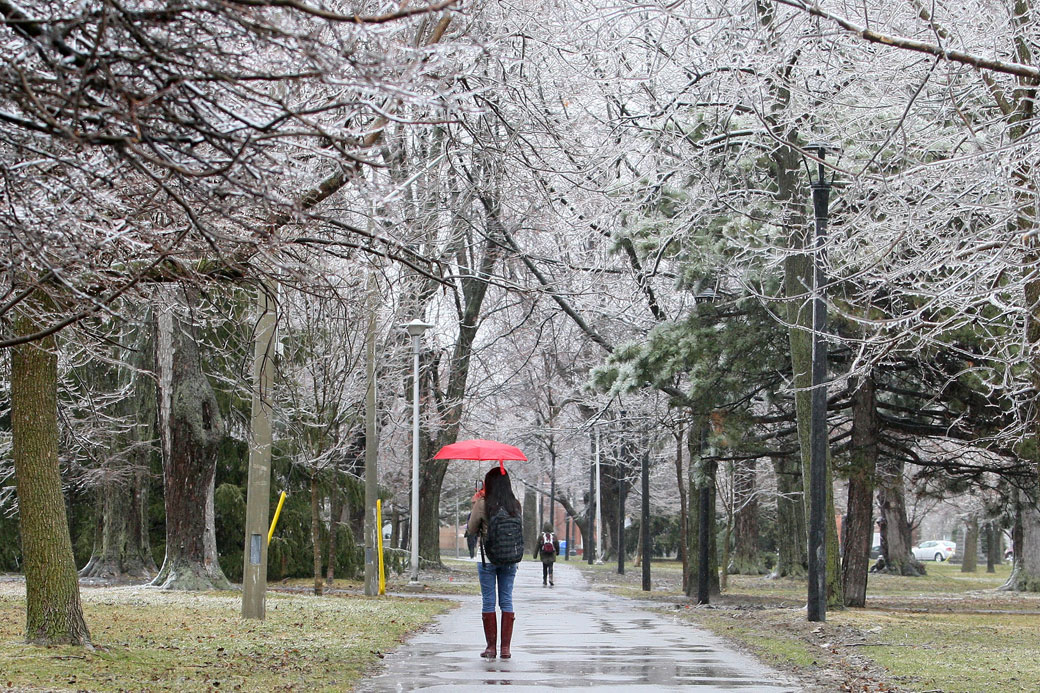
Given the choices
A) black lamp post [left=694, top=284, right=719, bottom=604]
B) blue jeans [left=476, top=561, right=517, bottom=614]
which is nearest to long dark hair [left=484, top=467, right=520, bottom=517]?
blue jeans [left=476, top=561, right=517, bottom=614]

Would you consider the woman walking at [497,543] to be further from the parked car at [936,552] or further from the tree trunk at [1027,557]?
the parked car at [936,552]

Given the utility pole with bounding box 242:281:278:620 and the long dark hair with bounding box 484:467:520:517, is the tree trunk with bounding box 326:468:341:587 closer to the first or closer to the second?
the utility pole with bounding box 242:281:278:620

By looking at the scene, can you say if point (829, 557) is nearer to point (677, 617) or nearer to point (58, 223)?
point (677, 617)

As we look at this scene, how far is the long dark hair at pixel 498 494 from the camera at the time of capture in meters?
11.2

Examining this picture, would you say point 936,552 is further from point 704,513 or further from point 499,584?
point 499,584

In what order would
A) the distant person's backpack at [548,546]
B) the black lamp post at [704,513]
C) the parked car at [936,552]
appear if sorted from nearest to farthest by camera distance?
1. the black lamp post at [704,513]
2. the distant person's backpack at [548,546]
3. the parked car at [936,552]

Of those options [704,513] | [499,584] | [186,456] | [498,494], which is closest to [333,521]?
[186,456]

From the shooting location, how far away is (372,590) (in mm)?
22672

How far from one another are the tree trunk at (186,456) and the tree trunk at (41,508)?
406 inches

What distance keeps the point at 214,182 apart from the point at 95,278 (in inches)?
Result: 82.1

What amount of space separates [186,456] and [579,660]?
1192 cm

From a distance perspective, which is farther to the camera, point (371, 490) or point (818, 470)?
point (371, 490)

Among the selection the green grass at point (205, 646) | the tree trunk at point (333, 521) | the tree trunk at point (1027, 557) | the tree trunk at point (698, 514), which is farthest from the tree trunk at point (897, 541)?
the green grass at point (205, 646)

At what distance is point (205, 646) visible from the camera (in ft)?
38.7
